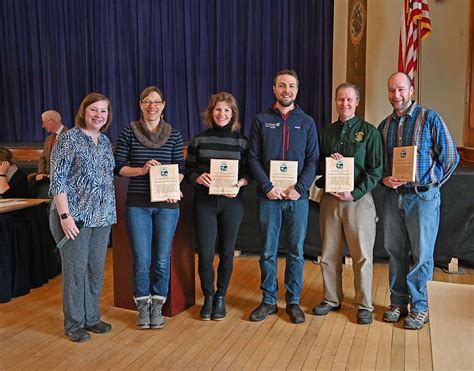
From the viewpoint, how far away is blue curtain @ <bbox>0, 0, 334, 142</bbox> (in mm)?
7504

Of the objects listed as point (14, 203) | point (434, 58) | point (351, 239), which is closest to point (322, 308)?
point (351, 239)

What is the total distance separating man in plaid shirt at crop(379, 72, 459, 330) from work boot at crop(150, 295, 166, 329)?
4.78 ft

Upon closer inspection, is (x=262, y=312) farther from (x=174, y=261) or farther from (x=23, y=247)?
(x=23, y=247)

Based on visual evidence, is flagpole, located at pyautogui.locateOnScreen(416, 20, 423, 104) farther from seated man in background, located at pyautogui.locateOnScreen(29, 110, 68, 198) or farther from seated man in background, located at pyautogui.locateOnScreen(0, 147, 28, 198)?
seated man in background, located at pyautogui.locateOnScreen(0, 147, 28, 198)

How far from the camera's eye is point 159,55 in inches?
329

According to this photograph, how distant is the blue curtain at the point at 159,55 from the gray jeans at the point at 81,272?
4.73 metres

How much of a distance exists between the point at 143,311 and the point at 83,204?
2.74 ft

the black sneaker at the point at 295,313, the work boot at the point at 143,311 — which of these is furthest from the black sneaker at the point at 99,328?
the black sneaker at the point at 295,313

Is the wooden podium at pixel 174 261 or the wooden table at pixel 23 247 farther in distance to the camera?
the wooden table at pixel 23 247

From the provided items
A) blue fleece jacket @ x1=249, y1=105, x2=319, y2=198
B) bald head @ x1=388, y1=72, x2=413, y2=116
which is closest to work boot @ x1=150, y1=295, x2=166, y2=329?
blue fleece jacket @ x1=249, y1=105, x2=319, y2=198

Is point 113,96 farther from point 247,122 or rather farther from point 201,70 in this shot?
point 247,122

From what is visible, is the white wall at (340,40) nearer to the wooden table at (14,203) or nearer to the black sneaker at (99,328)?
the wooden table at (14,203)

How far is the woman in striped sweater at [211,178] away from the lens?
347 centimetres

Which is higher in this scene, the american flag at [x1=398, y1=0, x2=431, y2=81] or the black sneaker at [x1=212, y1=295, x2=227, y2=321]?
the american flag at [x1=398, y1=0, x2=431, y2=81]
